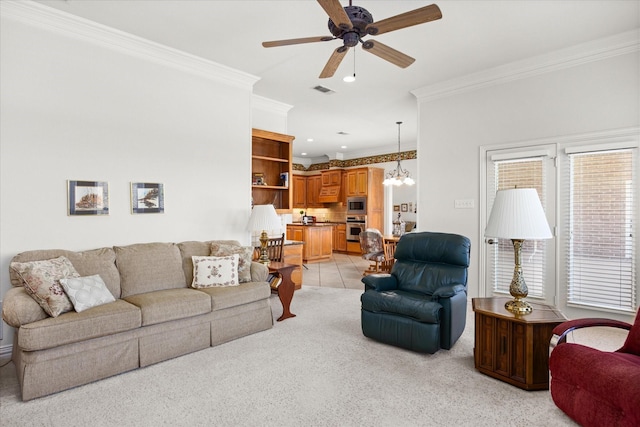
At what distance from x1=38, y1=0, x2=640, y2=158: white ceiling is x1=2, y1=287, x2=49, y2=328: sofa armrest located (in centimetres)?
254

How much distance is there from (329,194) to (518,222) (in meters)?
7.99

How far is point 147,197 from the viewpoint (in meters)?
3.84

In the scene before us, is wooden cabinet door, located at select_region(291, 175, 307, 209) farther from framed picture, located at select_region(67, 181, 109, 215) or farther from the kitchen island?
framed picture, located at select_region(67, 181, 109, 215)

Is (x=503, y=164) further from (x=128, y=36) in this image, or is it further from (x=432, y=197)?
(x=128, y=36)

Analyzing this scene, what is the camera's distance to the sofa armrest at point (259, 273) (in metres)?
3.86

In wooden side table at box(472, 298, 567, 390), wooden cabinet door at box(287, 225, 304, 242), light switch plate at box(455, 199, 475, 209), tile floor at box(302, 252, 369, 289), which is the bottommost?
tile floor at box(302, 252, 369, 289)

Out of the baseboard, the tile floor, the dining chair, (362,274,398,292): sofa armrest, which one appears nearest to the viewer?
the baseboard

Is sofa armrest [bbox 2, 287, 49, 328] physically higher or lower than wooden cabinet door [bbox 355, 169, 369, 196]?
lower

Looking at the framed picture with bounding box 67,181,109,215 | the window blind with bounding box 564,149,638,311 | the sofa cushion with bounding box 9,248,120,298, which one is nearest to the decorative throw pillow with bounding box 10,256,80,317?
the sofa cushion with bounding box 9,248,120,298

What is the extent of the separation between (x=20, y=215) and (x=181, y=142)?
171 centimetres

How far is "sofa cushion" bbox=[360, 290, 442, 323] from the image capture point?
3000 millimetres

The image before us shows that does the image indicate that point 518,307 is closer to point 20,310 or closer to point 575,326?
point 575,326

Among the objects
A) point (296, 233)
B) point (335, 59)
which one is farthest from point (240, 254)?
point (296, 233)

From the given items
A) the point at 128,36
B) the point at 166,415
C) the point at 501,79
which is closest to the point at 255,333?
the point at 166,415
